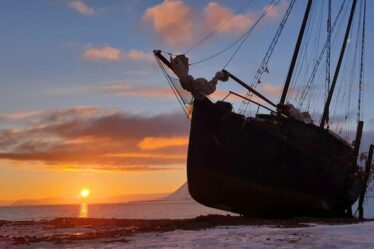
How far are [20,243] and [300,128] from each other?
2127 centimetres

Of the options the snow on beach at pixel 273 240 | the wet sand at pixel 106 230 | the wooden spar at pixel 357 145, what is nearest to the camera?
the snow on beach at pixel 273 240

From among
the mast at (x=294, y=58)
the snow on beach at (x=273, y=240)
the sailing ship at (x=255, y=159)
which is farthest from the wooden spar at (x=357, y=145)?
the snow on beach at (x=273, y=240)

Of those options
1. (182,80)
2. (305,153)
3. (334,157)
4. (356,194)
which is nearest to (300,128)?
(305,153)

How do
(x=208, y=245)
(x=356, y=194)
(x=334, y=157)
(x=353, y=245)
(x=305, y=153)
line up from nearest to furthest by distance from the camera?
(x=353, y=245), (x=208, y=245), (x=305, y=153), (x=334, y=157), (x=356, y=194)

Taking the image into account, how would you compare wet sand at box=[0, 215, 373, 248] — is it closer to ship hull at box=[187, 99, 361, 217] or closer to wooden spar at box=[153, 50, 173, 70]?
ship hull at box=[187, 99, 361, 217]

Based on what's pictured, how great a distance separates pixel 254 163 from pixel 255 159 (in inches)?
9.8

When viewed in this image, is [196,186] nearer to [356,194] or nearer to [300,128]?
[300,128]

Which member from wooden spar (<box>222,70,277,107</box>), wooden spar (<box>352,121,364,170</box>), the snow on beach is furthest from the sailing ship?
the snow on beach

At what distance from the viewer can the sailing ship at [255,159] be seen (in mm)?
28984

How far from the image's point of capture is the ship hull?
2895 centimetres

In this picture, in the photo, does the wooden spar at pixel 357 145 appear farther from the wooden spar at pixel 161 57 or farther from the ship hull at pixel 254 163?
the wooden spar at pixel 161 57

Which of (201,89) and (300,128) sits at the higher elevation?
(201,89)

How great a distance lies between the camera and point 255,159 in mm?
29656

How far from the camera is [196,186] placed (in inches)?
1153
